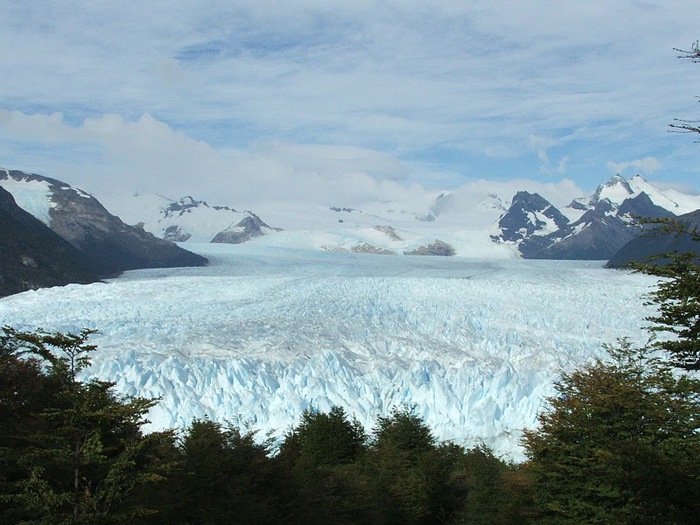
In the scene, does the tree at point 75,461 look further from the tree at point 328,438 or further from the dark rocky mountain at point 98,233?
the dark rocky mountain at point 98,233

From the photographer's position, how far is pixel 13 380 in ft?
50.5

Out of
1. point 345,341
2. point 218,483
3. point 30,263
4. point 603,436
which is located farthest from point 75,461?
point 30,263

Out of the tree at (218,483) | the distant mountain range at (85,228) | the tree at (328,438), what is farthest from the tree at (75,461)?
the distant mountain range at (85,228)

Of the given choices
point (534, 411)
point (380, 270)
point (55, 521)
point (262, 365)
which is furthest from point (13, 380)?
point (380, 270)

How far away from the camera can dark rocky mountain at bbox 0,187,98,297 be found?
63.0 m

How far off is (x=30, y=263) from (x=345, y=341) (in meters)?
38.4

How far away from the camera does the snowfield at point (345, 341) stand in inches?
1305

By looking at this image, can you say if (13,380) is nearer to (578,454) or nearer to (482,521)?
(578,454)

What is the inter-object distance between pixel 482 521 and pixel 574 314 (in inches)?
967

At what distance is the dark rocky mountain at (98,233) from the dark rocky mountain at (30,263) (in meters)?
26.3

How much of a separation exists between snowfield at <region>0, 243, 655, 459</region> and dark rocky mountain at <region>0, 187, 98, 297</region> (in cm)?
1214

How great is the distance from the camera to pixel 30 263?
2596 inches

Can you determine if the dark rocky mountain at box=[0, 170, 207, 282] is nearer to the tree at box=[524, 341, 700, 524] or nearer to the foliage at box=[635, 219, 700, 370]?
the tree at box=[524, 341, 700, 524]

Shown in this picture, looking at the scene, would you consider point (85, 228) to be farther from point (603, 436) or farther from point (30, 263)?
point (603, 436)
